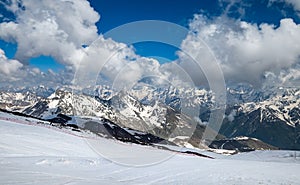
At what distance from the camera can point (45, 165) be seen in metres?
17.2

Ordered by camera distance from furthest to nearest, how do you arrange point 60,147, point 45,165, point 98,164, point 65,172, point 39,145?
point 60,147 < point 39,145 < point 98,164 < point 45,165 < point 65,172

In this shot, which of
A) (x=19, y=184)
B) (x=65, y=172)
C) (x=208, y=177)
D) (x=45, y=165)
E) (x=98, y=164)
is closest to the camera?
(x=19, y=184)

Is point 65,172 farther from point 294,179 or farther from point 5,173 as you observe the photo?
point 294,179

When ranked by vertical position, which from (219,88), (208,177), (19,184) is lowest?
(19,184)

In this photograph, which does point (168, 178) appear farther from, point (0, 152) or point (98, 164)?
point (0, 152)

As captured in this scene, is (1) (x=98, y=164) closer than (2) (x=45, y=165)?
No

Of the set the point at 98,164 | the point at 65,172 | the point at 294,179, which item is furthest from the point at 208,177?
the point at 65,172

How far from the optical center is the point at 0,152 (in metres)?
18.8

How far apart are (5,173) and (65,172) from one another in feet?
11.5

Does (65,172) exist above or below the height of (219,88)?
below

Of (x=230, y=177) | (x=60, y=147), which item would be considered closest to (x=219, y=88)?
(x=230, y=177)

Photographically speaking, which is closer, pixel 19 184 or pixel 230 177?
pixel 19 184

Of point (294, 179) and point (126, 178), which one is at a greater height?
point (294, 179)

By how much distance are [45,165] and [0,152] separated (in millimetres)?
3915
